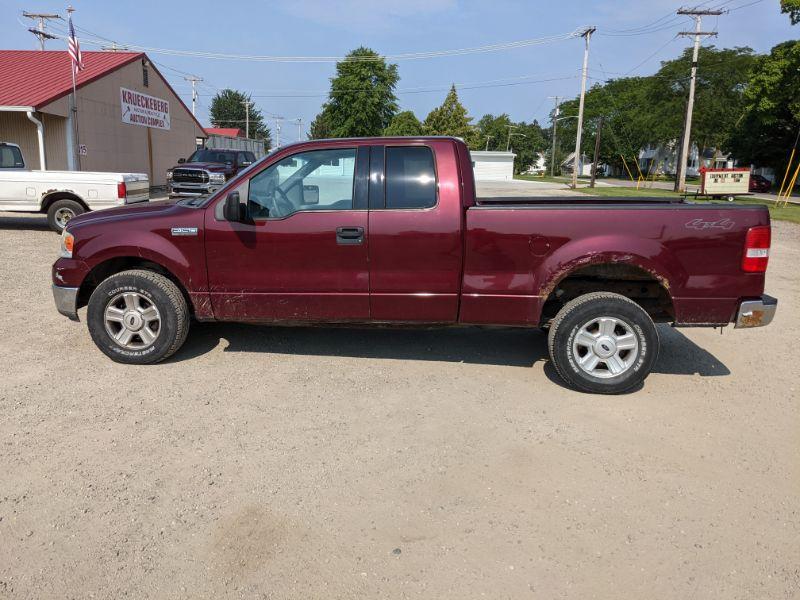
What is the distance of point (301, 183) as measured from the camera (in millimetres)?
5082

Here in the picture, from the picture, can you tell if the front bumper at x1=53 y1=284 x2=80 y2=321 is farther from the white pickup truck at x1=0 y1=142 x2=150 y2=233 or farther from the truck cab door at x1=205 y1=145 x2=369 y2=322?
the white pickup truck at x1=0 y1=142 x2=150 y2=233

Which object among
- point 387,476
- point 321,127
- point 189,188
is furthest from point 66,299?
point 321,127

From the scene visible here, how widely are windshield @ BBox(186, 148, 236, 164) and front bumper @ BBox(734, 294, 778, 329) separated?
1985cm

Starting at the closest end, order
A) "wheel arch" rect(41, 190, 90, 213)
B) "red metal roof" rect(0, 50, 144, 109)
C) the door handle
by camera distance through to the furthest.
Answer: the door handle, "wheel arch" rect(41, 190, 90, 213), "red metal roof" rect(0, 50, 144, 109)

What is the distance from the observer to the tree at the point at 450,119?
71.5m

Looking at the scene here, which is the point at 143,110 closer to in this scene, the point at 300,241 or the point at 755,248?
the point at 300,241

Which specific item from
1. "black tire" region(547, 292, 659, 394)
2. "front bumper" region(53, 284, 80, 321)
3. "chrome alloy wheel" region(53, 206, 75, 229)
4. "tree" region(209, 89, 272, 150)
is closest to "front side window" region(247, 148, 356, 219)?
"front bumper" region(53, 284, 80, 321)

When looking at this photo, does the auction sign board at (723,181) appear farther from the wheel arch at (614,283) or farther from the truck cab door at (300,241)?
the truck cab door at (300,241)

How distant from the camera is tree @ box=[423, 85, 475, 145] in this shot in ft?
235

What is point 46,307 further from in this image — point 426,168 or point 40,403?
point 426,168

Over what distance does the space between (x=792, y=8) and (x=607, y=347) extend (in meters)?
43.1

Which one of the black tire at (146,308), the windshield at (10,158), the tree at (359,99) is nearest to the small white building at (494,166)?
the tree at (359,99)

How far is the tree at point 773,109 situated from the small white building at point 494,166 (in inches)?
765

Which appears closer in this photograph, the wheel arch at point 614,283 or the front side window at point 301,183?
the wheel arch at point 614,283
